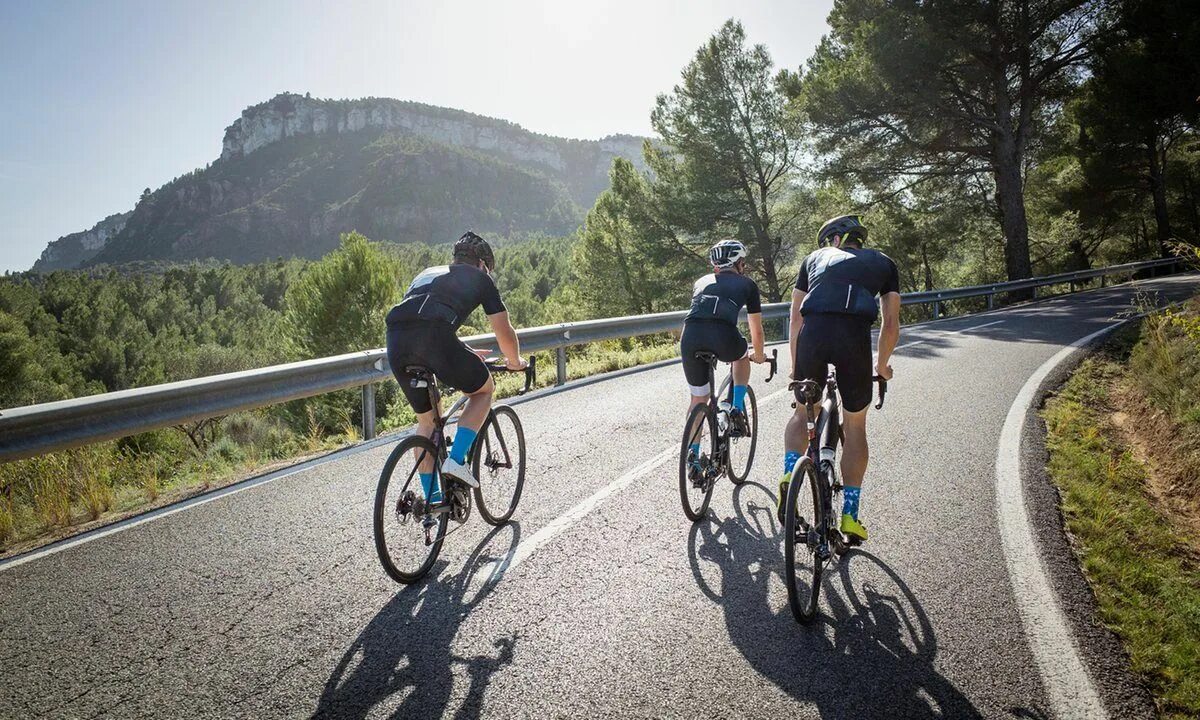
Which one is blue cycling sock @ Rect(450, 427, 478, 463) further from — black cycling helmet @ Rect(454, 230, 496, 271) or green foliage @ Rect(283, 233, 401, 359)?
green foliage @ Rect(283, 233, 401, 359)

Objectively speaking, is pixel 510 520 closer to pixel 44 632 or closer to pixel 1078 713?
pixel 44 632

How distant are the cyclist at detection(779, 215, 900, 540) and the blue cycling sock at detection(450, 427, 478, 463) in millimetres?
1927

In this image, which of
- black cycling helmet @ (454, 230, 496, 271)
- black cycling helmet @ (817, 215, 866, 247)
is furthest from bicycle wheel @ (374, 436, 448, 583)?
black cycling helmet @ (817, 215, 866, 247)

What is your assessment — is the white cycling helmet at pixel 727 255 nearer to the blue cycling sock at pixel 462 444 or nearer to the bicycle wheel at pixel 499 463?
the bicycle wheel at pixel 499 463

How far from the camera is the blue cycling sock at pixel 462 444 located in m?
3.89

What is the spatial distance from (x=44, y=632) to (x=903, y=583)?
4451 millimetres

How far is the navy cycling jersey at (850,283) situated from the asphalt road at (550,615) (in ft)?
4.97

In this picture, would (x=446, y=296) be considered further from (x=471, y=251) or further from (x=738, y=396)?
(x=738, y=396)

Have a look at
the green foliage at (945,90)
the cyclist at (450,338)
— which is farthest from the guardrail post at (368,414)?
the green foliage at (945,90)

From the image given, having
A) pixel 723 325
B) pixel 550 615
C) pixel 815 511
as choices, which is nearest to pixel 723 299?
pixel 723 325

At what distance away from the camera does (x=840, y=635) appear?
2.96m

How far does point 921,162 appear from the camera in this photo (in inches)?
864

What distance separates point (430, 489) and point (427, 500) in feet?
0.22

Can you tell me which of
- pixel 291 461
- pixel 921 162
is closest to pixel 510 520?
pixel 291 461
